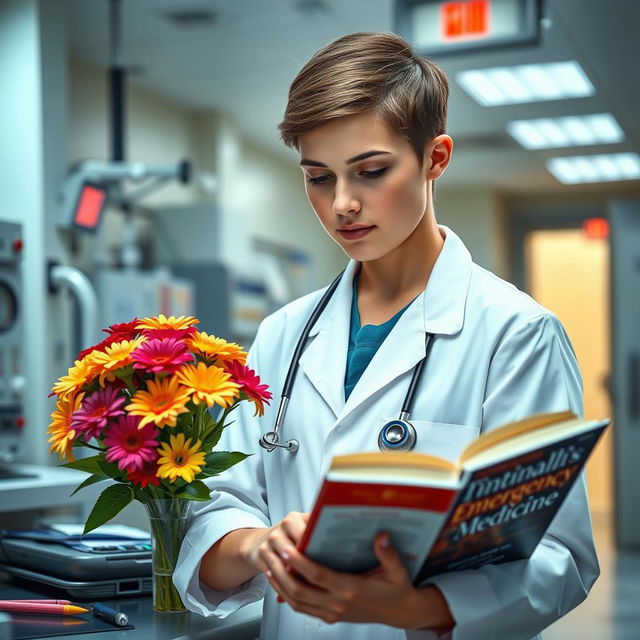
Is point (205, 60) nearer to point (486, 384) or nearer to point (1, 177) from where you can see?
point (1, 177)

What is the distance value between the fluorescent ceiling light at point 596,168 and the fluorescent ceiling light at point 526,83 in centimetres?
157

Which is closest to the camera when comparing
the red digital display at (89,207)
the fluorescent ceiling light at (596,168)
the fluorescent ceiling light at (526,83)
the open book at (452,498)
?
the open book at (452,498)

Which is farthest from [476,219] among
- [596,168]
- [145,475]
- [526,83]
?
[145,475]

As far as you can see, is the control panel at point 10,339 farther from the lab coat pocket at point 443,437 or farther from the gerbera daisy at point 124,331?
the lab coat pocket at point 443,437

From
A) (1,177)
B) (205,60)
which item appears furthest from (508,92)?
(1,177)

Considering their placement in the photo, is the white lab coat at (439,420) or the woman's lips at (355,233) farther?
the woman's lips at (355,233)

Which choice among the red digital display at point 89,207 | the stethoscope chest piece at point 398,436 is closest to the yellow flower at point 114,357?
the stethoscope chest piece at point 398,436

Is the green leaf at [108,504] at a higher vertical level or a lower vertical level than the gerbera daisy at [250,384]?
lower

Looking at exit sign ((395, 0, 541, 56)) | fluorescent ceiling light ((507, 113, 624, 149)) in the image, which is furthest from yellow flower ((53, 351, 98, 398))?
fluorescent ceiling light ((507, 113, 624, 149))

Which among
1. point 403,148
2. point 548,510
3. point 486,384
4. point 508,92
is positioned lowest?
point 548,510

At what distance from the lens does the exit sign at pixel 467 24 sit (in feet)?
9.64

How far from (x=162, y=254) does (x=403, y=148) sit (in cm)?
433

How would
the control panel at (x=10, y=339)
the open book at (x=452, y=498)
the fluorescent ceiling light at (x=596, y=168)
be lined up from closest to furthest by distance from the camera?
the open book at (x=452, y=498), the control panel at (x=10, y=339), the fluorescent ceiling light at (x=596, y=168)

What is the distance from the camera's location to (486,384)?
3.83 feet
